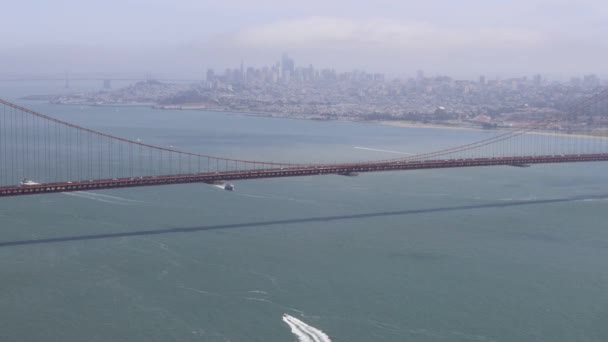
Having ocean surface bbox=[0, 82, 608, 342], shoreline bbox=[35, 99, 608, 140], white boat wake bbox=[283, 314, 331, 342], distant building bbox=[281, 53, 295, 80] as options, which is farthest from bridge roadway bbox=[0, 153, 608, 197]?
distant building bbox=[281, 53, 295, 80]

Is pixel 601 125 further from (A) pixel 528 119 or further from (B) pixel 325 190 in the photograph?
(B) pixel 325 190

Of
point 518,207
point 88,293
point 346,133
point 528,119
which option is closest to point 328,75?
point 528,119

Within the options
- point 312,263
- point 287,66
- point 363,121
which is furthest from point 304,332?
point 287,66

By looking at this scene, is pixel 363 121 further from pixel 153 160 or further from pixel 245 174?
pixel 245 174

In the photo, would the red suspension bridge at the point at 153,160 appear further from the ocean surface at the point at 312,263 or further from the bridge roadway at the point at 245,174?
the ocean surface at the point at 312,263

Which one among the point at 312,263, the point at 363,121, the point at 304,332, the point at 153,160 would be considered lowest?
the point at 304,332
